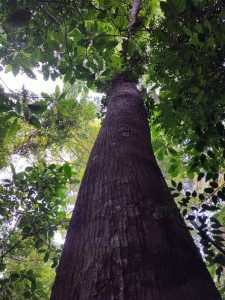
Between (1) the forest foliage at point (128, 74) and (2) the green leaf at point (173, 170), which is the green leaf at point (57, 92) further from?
(2) the green leaf at point (173, 170)

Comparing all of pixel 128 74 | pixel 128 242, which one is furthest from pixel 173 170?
pixel 128 242

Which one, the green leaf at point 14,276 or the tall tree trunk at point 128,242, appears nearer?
the tall tree trunk at point 128,242

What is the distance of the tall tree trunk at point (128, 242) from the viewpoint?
83 cm

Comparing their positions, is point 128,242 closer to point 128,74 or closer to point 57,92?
point 128,74

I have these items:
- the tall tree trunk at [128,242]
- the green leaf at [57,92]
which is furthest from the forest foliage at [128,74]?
the tall tree trunk at [128,242]

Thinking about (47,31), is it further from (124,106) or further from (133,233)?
(133,233)

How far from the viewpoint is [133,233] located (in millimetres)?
1013

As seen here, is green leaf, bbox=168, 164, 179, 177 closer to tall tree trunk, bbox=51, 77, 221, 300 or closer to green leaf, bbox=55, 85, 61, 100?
green leaf, bbox=55, 85, 61, 100

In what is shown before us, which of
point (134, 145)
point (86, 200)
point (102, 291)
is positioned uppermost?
point (134, 145)

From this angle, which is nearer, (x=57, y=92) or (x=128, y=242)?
(x=128, y=242)

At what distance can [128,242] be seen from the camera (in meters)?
0.98

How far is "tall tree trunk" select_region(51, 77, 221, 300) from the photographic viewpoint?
0.83 meters

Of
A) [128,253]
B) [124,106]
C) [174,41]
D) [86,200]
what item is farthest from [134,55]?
[128,253]

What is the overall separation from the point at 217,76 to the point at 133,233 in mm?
1159
